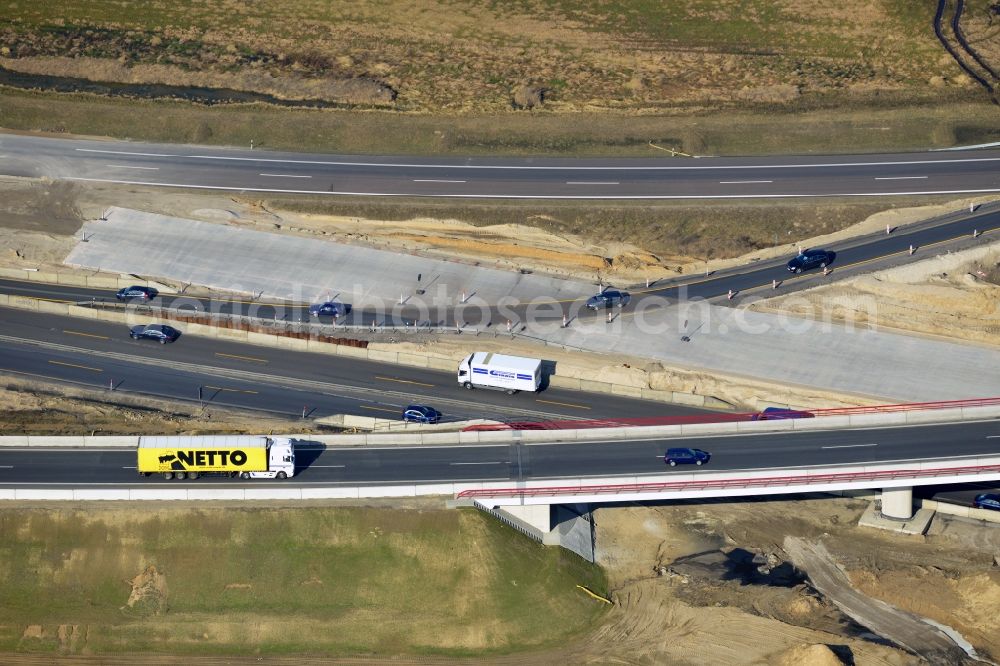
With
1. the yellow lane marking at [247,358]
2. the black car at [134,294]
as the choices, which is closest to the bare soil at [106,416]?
the yellow lane marking at [247,358]

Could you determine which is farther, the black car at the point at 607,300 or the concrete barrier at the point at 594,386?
the black car at the point at 607,300

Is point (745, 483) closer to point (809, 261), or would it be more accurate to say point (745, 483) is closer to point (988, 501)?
point (988, 501)

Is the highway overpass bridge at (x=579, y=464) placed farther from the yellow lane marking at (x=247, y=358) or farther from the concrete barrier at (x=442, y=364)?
the yellow lane marking at (x=247, y=358)

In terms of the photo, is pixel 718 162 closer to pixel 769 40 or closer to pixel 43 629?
pixel 769 40

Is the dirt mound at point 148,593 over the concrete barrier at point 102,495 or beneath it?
beneath

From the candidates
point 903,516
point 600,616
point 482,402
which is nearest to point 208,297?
point 482,402

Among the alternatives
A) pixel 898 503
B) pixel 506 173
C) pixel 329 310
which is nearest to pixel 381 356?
pixel 329 310
